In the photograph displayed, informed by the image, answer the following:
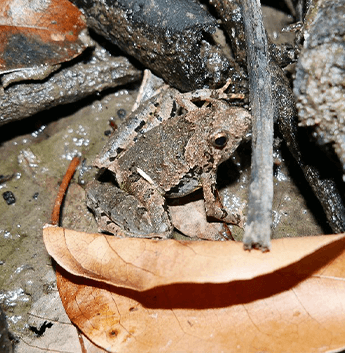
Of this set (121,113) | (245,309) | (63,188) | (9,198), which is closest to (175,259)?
(245,309)

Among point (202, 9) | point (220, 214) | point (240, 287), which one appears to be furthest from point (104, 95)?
point (240, 287)

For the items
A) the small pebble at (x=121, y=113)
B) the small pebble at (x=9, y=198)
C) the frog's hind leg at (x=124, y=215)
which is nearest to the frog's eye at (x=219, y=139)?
the frog's hind leg at (x=124, y=215)

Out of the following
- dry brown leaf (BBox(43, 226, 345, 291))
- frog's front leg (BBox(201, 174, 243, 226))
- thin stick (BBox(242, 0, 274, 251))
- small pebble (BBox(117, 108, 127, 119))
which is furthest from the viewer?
small pebble (BBox(117, 108, 127, 119))

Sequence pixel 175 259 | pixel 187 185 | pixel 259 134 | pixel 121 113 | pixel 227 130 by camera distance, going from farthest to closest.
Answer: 1. pixel 121 113
2. pixel 187 185
3. pixel 227 130
4. pixel 259 134
5. pixel 175 259

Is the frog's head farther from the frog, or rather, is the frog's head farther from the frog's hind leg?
the frog's hind leg

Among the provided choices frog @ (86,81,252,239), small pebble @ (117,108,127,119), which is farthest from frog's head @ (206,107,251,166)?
small pebble @ (117,108,127,119)

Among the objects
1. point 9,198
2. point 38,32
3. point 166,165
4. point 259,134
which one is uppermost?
point 38,32

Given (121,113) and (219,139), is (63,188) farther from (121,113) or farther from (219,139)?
(219,139)
